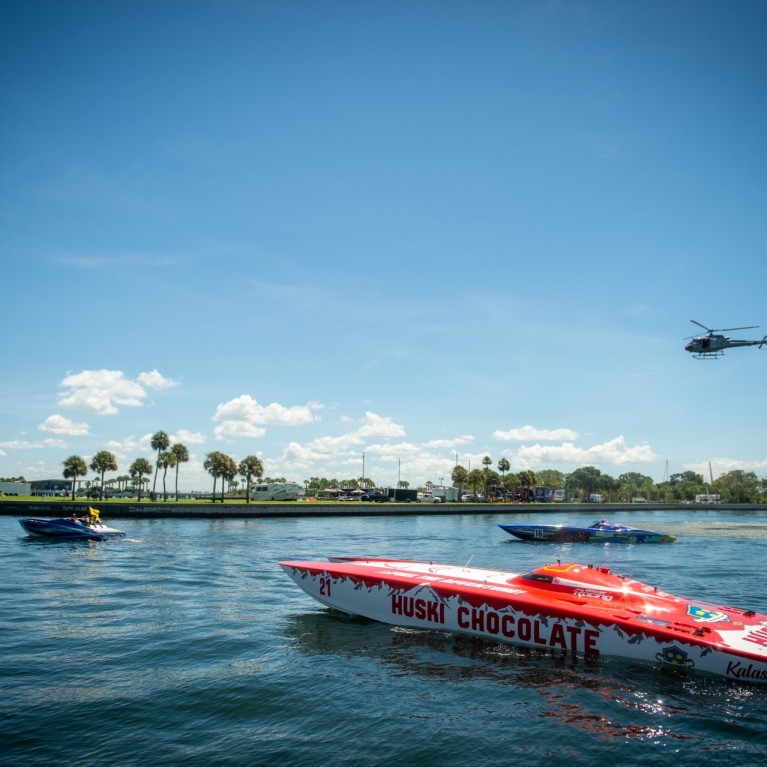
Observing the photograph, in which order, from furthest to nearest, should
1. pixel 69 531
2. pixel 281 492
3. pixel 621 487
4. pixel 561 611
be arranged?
pixel 621 487 < pixel 281 492 < pixel 69 531 < pixel 561 611

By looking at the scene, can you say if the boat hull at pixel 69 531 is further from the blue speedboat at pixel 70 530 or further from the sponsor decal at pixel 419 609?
the sponsor decal at pixel 419 609

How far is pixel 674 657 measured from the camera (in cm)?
1305

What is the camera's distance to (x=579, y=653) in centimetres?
1416

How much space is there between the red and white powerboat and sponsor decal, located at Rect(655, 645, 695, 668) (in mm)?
21

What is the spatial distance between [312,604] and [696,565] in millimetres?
24341

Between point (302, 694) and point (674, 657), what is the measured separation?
8487mm

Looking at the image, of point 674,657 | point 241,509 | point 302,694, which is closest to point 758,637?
point 674,657

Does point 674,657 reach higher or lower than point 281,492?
higher

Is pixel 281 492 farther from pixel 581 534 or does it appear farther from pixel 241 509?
pixel 581 534

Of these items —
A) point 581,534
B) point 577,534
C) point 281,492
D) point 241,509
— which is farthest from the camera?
point 281,492

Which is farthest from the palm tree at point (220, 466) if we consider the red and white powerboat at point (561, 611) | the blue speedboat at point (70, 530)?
the red and white powerboat at point (561, 611)

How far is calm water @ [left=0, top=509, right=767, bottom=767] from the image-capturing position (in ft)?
30.6

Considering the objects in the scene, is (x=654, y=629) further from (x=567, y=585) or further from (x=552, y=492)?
(x=552, y=492)

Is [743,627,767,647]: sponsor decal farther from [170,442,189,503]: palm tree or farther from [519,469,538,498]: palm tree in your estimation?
[519,469,538,498]: palm tree
